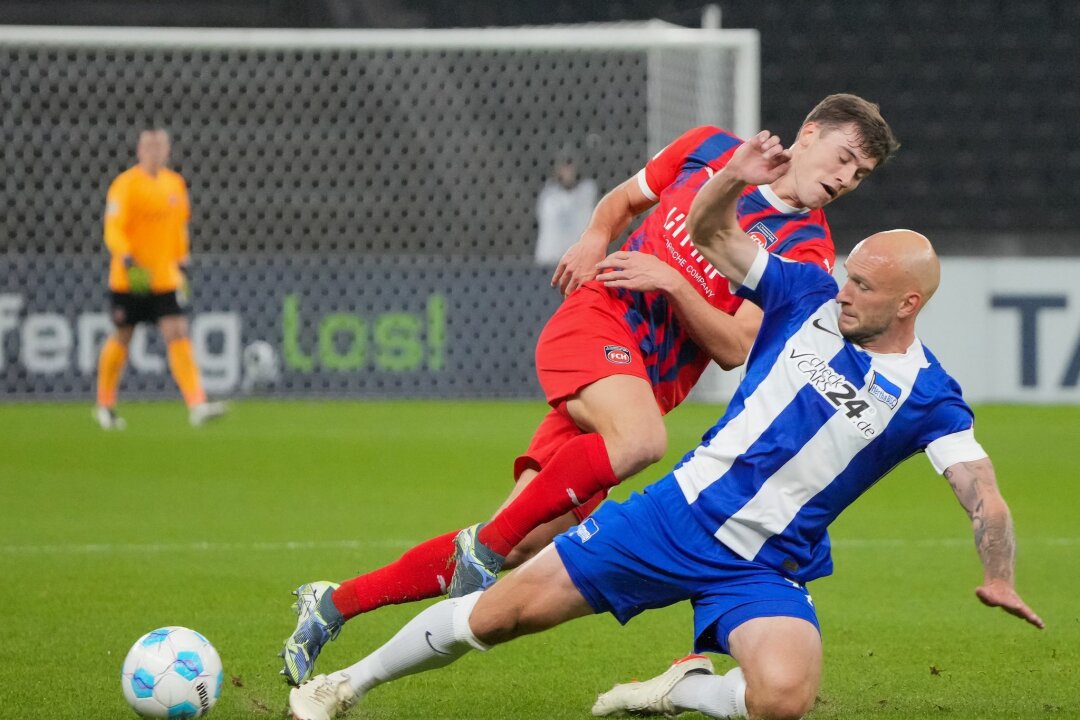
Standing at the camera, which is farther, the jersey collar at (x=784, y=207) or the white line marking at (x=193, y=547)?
the white line marking at (x=193, y=547)

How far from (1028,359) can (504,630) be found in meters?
9.90

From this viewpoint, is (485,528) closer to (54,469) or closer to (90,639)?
(90,639)

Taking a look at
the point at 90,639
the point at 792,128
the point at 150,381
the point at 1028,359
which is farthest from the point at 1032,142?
the point at 90,639

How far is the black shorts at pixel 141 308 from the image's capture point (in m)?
11.1

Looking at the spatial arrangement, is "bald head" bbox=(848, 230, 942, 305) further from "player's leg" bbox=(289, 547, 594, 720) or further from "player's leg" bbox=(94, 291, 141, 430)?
"player's leg" bbox=(94, 291, 141, 430)

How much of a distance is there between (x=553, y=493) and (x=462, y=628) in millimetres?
529

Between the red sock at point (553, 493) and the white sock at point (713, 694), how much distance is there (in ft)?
1.75

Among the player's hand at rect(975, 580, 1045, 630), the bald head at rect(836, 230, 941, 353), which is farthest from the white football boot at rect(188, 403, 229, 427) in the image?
the player's hand at rect(975, 580, 1045, 630)

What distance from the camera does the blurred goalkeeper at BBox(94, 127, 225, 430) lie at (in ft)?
36.3

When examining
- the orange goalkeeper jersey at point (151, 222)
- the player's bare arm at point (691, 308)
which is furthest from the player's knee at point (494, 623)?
the orange goalkeeper jersey at point (151, 222)

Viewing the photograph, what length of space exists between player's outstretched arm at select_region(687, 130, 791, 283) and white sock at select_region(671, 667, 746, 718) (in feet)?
3.13

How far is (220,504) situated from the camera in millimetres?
7965

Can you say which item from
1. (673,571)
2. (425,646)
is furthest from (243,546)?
(673,571)

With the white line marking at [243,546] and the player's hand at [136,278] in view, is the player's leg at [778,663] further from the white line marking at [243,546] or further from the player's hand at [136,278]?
the player's hand at [136,278]
